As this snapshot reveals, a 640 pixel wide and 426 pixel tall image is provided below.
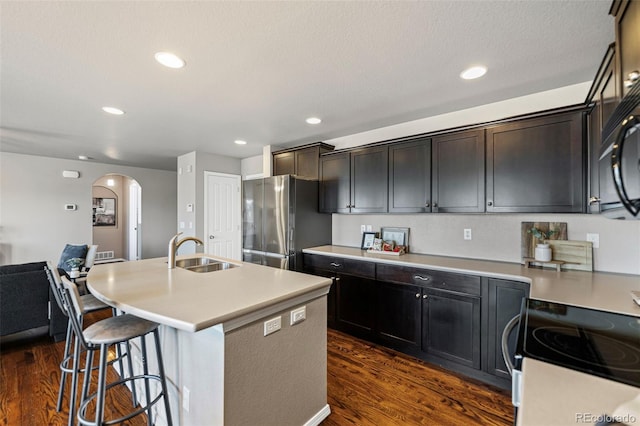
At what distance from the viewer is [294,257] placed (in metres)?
3.55

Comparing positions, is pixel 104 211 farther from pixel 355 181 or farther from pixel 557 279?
pixel 557 279

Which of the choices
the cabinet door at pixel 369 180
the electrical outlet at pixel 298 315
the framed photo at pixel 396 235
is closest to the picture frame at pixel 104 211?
the cabinet door at pixel 369 180

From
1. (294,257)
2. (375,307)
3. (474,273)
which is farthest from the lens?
(294,257)

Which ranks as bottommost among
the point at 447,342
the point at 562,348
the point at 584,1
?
the point at 447,342

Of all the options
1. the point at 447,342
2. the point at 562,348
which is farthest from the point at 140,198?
the point at 562,348

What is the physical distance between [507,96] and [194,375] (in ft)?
10.6

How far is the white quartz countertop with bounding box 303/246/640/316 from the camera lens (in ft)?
5.04

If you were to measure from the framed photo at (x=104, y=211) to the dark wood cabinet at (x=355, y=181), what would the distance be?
23.1 ft

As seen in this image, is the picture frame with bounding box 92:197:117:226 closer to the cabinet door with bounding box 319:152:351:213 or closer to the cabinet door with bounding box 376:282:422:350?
the cabinet door with bounding box 319:152:351:213

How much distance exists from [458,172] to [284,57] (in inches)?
73.5

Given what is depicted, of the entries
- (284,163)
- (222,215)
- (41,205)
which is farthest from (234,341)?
(41,205)

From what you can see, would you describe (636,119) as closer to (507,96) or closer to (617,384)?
(617,384)

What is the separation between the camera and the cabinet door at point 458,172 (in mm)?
2568

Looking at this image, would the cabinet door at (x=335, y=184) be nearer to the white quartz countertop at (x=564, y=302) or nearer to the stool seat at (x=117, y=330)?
the white quartz countertop at (x=564, y=302)
